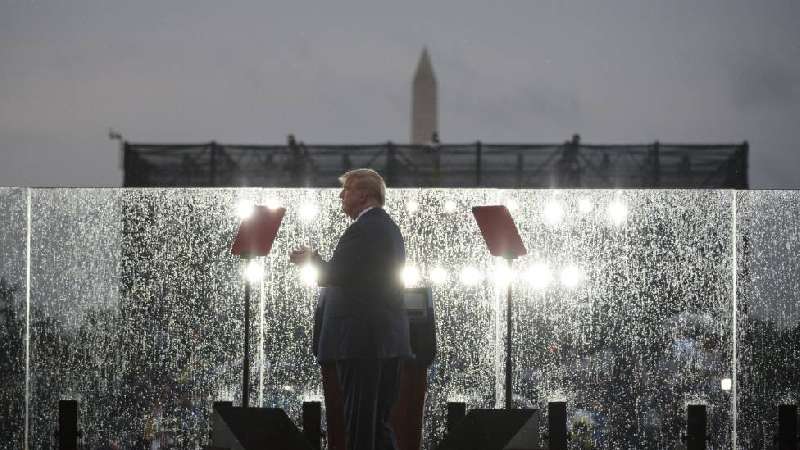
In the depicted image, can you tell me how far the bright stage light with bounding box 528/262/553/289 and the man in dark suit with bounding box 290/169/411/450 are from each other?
8.39 ft

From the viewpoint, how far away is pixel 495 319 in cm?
756

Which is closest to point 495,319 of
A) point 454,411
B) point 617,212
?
point 454,411

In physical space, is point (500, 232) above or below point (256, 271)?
above

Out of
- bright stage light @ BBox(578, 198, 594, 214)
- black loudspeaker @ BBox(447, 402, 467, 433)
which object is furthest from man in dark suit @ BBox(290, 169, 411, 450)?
bright stage light @ BBox(578, 198, 594, 214)

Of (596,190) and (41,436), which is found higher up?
(596,190)

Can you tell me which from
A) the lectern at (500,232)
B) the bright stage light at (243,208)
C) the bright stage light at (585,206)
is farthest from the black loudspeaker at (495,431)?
the bright stage light at (243,208)

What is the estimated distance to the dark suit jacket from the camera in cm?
505

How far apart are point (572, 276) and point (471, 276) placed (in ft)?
2.31

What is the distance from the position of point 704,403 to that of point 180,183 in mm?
14325

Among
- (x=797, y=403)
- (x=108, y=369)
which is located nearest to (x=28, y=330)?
(x=108, y=369)

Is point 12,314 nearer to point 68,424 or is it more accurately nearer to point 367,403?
point 68,424

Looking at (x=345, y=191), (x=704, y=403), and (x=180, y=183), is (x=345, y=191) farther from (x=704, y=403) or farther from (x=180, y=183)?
(x=180, y=183)

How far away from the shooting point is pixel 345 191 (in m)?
5.33

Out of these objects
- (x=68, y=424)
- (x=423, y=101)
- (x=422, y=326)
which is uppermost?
(x=423, y=101)
